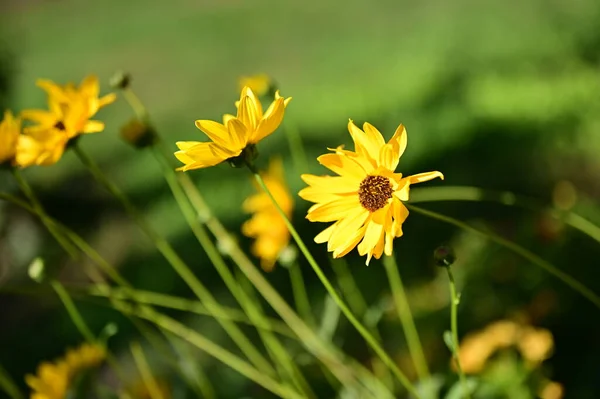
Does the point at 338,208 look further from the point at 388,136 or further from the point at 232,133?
the point at 388,136

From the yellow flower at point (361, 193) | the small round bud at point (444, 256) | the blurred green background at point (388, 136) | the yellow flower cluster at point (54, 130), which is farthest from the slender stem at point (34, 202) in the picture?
the blurred green background at point (388, 136)

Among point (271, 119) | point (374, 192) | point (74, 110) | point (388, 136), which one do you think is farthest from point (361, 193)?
point (388, 136)

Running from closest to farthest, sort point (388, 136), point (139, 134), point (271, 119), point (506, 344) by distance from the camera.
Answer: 1. point (271, 119)
2. point (139, 134)
3. point (506, 344)
4. point (388, 136)

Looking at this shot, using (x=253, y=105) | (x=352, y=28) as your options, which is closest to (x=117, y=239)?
(x=352, y=28)

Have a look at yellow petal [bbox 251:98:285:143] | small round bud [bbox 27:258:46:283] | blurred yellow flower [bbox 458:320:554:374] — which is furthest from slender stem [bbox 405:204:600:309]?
small round bud [bbox 27:258:46:283]

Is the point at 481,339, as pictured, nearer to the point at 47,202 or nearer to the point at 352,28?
the point at 47,202

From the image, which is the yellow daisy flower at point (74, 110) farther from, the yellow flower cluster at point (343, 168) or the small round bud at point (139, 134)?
the yellow flower cluster at point (343, 168)

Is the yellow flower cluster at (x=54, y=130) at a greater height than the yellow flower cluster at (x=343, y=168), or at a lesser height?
greater
